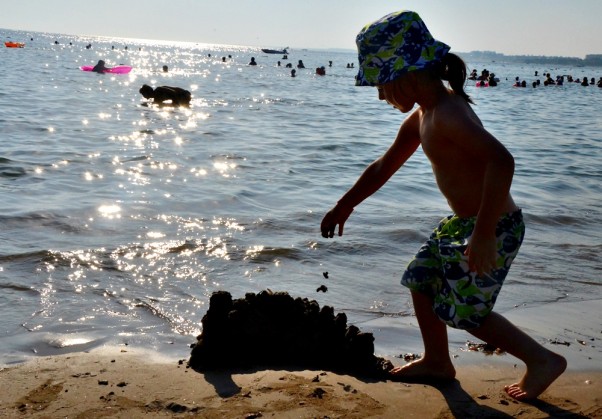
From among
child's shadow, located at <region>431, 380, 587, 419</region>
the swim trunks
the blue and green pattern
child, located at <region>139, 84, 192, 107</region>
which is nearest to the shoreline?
child's shadow, located at <region>431, 380, 587, 419</region>

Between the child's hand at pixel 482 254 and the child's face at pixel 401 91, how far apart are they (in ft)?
2.05

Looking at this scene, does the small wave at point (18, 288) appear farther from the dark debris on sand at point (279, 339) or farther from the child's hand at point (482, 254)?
the child's hand at point (482, 254)

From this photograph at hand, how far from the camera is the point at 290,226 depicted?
643 cm

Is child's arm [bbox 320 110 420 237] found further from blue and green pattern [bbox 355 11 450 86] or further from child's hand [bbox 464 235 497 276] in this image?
child's hand [bbox 464 235 497 276]

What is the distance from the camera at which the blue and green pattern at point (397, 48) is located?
294cm

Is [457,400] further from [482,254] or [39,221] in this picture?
[39,221]

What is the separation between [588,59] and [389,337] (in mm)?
206761

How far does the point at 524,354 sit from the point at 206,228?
142 inches

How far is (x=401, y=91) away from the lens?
119 inches

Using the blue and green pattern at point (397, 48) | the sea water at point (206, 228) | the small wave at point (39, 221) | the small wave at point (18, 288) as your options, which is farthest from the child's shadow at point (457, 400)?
the small wave at point (39, 221)

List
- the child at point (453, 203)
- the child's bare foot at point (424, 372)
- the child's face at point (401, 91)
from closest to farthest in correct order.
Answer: the child at point (453, 203) < the child's face at point (401, 91) < the child's bare foot at point (424, 372)

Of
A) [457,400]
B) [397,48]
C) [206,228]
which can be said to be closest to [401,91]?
[397,48]

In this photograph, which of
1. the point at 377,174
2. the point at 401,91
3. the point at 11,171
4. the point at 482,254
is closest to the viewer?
the point at 482,254

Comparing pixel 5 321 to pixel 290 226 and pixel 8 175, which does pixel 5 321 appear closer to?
pixel 290 226
